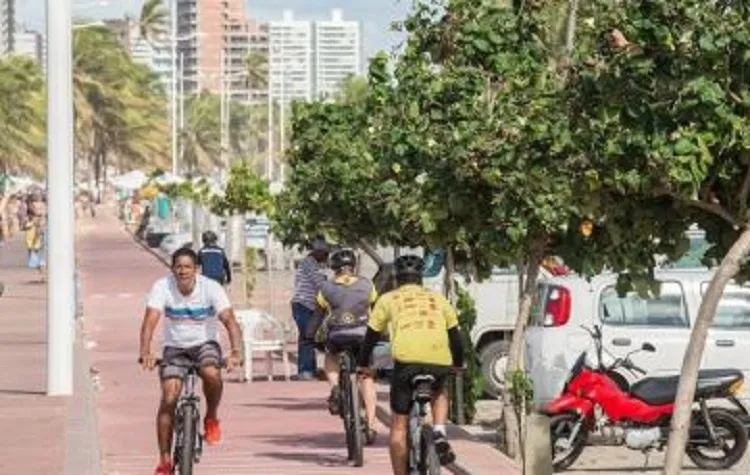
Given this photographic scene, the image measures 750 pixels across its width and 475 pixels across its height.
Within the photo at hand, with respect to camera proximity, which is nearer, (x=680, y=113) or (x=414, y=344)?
(x=680, y=113)

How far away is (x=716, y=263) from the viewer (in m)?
14.0

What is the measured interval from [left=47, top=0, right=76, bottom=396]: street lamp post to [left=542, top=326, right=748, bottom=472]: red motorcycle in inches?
312

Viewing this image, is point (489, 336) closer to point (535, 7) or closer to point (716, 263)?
point (535, 7)

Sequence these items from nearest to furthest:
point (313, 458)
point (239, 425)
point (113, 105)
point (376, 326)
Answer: point (376, 326) → point (313, 458) → point (239, 425) → point (113, 105)

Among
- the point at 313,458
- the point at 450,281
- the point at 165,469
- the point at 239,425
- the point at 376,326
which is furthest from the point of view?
the point at 450,281

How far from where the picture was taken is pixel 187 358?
1611 cm

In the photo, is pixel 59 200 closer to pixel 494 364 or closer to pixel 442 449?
pixel 494 364

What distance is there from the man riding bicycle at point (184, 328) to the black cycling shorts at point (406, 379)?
1.41 m

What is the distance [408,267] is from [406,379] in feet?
2.35

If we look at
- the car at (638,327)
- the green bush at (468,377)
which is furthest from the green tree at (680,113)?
the green bush at (468,377)

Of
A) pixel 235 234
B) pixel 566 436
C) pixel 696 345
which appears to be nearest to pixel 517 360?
pixel 566 436

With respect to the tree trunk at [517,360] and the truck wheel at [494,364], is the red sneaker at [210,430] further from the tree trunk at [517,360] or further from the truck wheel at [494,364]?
the truck wheel at [494,364]

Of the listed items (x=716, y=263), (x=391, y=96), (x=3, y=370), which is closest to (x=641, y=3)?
(x=716, y=263)

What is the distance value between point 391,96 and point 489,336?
10.1ft
